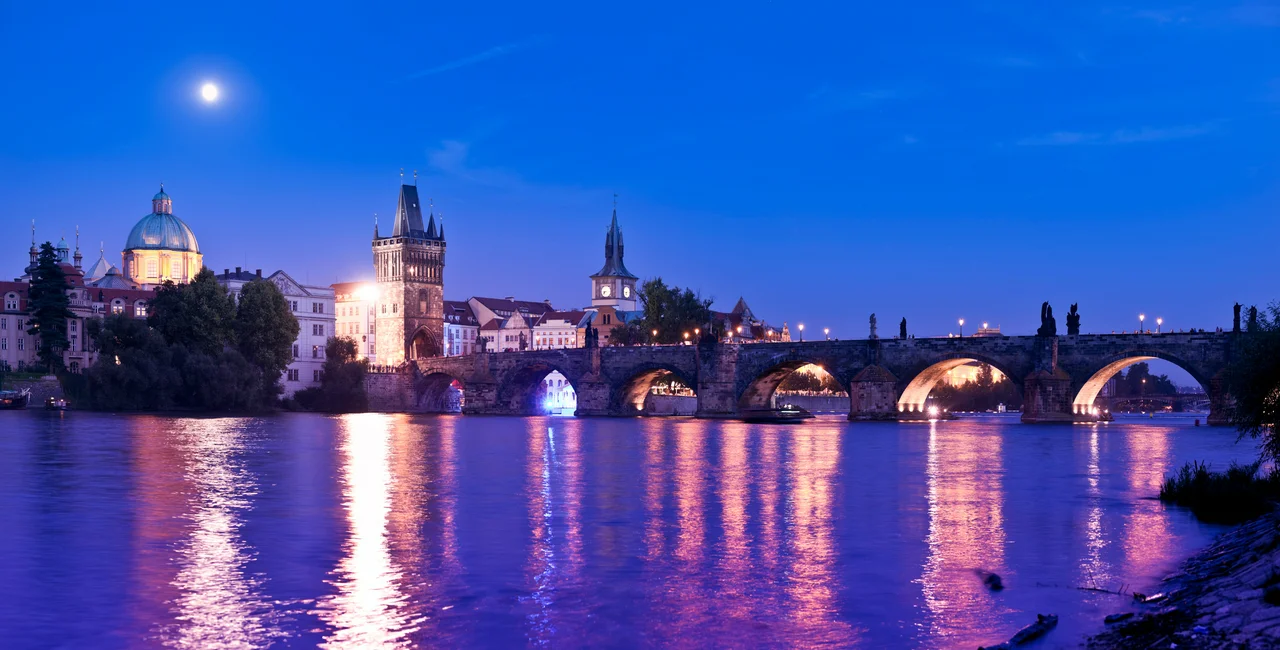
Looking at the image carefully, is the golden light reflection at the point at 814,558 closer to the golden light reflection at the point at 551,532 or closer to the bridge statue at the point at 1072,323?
the golden light reflection at the point at 551,532

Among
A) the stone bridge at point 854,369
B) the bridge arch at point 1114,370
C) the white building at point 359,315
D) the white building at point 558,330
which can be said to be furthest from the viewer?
the white building at point 558,330

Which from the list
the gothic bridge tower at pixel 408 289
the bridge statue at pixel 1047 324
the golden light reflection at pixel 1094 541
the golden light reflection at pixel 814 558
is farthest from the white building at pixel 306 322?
the golden light reflection at pixel 1094 541

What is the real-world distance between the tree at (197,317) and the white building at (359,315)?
55.1m

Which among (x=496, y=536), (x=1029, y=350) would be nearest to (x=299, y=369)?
(x=1029, y=350)

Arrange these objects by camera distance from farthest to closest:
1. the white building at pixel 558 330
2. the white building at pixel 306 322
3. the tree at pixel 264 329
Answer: the white building at pixel 558 330 → the white building at pixel 306 322 → the tree at pixel 264 329

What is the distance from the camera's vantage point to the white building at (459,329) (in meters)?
156

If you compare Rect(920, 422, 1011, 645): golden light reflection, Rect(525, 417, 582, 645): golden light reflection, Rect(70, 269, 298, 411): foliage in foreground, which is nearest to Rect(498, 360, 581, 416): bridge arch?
Rect(70, 269, 298, 411): foliage in foreground

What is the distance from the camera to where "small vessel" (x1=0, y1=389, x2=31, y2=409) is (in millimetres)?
83500

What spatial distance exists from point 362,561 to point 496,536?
3.50 meters

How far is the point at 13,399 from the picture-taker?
84.2m

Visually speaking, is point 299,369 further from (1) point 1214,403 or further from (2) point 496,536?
(2) point 496,536

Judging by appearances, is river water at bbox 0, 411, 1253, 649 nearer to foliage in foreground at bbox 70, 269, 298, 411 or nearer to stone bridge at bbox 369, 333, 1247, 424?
stone bridge at bbox 369, 333, 1247, 424

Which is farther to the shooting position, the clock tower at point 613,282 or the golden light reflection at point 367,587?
the clock tower at point 613,282

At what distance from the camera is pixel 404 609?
14.8 metres
